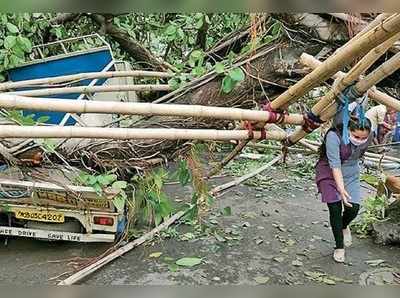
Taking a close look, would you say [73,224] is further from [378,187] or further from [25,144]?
[378,187]

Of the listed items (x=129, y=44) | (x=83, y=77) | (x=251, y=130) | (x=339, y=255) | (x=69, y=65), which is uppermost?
(x=129, y=44)

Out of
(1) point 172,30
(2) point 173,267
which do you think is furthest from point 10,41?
(2) point 173,267

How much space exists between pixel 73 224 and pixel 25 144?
101 centimetres

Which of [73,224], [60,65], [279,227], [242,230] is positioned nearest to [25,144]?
[73,224]

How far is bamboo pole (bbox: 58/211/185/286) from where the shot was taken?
4.19 m

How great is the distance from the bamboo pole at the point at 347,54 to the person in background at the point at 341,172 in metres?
1.51

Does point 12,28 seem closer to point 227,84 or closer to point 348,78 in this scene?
point 227,84

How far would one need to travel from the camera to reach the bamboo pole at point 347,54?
1.47 m

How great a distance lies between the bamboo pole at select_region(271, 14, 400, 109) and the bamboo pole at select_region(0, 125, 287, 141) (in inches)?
13.1

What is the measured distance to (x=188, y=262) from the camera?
4863 mm

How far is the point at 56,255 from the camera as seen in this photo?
5.11 meters

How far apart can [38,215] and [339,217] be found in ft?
9.33

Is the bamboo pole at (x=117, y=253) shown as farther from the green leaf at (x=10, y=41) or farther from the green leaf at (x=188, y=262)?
the green leaf at (x=10, y=41)

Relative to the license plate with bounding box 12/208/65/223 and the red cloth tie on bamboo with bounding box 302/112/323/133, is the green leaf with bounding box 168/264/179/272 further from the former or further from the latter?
the red cloth tie on bamboo with bounding box 302/112/323/133
